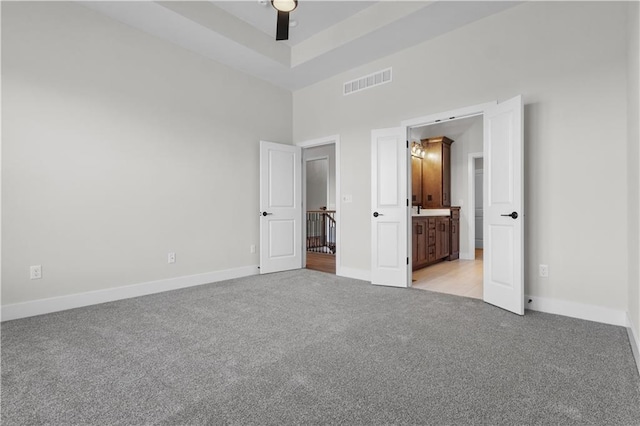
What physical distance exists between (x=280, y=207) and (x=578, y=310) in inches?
154

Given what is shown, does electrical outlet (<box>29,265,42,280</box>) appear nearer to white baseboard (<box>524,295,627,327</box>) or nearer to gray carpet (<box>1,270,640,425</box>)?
gray carpet (<box>1,270,640,425</box>)


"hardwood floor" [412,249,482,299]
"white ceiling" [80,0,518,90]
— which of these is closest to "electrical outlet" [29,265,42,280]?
"white ceiling" [80,0,518,90]

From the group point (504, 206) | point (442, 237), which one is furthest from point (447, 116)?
point (442, 237)

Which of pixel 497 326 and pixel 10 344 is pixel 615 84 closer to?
pixel 497 326

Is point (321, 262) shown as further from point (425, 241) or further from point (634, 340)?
point (634, 340)

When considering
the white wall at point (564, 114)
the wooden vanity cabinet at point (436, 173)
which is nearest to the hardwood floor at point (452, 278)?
the white wall at point (564, 114)

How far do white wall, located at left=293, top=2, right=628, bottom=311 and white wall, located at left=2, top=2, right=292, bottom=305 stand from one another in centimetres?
316

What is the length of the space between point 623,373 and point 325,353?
5.84 feet

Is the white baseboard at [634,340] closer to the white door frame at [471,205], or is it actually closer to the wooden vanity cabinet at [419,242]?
the wooden vanity cabinet at [419,242]

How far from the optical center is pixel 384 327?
2643 mm

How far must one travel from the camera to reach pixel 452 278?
15.3 feet

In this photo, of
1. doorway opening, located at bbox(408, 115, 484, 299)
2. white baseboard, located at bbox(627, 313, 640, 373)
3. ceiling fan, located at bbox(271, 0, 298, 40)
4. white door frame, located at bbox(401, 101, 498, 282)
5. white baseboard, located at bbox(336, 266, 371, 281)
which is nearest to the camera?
white baseboard, located at bbox(627, 313, 640, 373)

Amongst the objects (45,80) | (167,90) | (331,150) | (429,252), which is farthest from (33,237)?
(331,150)

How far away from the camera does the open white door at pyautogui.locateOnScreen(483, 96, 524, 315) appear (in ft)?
9.80
